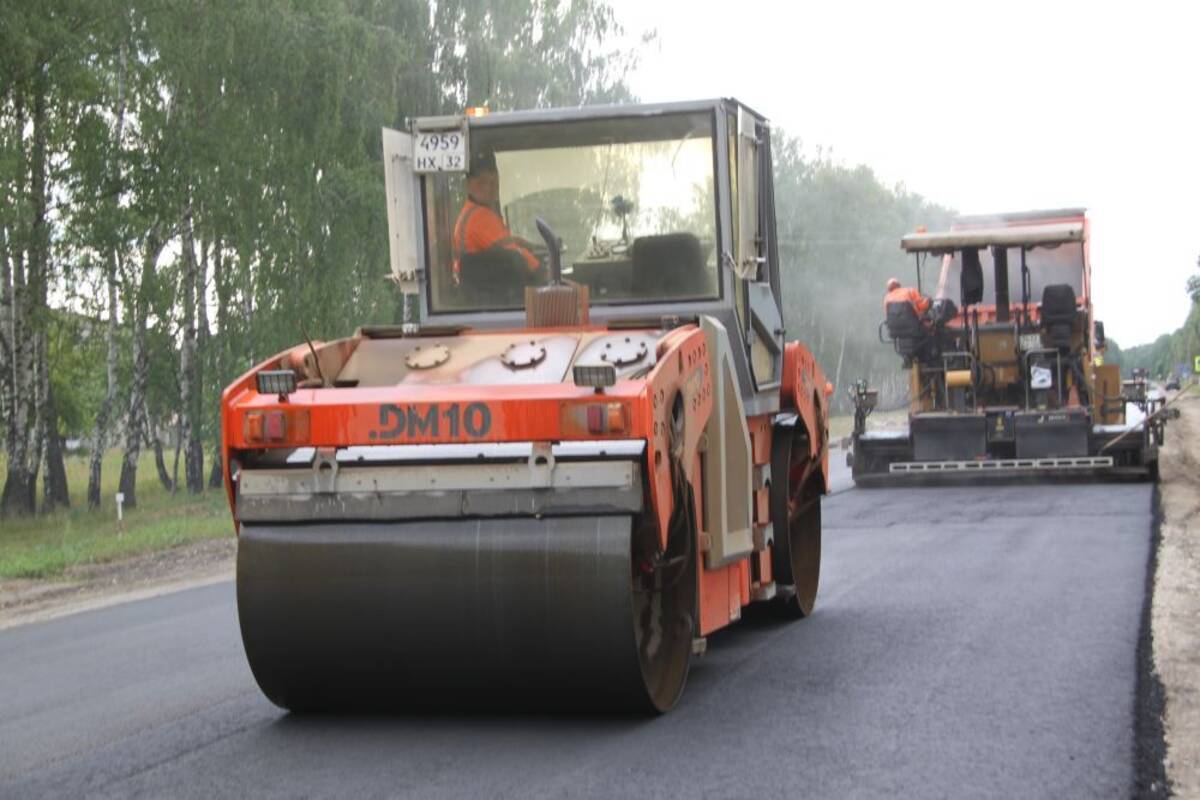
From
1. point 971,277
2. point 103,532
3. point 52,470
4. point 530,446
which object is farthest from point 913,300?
point 530,446

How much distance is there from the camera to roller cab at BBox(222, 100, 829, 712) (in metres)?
5.90

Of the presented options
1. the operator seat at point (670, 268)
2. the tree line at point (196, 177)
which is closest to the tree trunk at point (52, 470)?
the tree line at point (196, 177)

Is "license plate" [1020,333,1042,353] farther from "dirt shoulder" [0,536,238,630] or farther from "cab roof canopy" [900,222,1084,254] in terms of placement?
"dirt shoulder" [0,536,238,630]

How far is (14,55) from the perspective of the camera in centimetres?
1994

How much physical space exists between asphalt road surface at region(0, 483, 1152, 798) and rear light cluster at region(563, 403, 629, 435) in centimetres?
108

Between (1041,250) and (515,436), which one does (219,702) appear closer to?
(515,436)

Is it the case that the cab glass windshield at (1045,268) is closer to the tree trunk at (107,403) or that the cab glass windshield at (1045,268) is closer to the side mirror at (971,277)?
the side mirror at (971,277)

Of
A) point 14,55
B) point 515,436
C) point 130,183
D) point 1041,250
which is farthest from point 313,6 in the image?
point 515,436

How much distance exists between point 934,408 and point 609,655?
51.0 feet

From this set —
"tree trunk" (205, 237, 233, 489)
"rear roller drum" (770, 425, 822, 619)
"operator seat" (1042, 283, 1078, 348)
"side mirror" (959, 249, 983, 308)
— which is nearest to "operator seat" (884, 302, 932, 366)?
"side mirror" (959, 249, 983, 308)

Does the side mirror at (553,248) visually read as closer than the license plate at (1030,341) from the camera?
Yes

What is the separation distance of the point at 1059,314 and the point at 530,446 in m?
15.4

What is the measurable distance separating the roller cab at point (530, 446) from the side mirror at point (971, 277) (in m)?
13.3

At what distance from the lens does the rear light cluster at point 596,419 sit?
5832 millimetres
